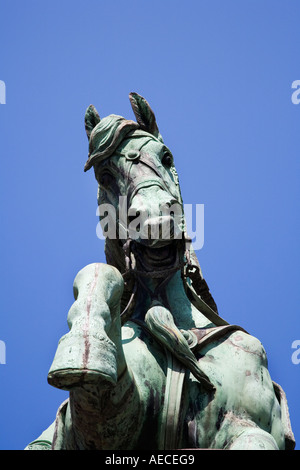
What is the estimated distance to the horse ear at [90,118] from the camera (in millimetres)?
8680

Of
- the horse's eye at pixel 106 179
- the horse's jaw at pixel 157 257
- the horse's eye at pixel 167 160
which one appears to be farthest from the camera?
the horse's eye at pixel 167 160

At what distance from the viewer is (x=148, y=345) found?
741 cm

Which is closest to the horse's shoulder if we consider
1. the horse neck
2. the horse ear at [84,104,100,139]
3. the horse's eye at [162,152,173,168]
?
the horse neck

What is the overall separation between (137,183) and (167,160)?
64cm

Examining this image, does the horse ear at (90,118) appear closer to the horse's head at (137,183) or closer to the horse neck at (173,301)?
the horse's head at (137,183)

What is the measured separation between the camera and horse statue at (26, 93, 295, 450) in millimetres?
6426

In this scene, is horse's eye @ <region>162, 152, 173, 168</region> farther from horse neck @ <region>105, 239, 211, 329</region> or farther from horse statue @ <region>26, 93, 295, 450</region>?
horse neck @ <region>105, 239, 211, 329</region>

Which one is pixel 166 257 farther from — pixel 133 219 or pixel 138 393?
pixel 138 393

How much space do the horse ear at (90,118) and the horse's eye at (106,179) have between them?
0.66 meters

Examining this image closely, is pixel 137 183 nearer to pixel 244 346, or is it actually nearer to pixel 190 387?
pixel 244 346

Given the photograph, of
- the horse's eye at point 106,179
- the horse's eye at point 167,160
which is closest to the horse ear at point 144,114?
the horse's eye at point 167,160

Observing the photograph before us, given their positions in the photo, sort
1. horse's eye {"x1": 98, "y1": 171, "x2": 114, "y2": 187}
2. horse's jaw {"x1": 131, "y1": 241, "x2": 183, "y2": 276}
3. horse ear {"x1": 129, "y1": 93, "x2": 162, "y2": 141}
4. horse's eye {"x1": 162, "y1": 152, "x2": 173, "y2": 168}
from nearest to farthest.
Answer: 1. horse's jaw {"x1": 131, "y1": 241, "x2": 183, "y2": 276}
2. horse's eye {"x1": 98, "y1": 171, "x2": 114, "y2": 187}
3. horse's eye {"x1": 162, "y1": 152, "x2": 173, "y2": 168}
4. horse ear {"x1": 129, "y1": 93, "x2": 162, "y2": 141}

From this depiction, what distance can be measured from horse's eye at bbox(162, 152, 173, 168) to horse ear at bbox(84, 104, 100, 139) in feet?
2.47
